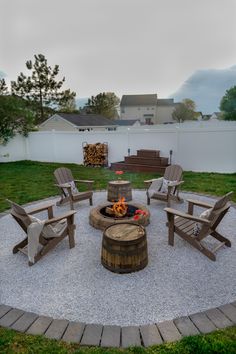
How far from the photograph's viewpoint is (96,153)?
11.4 m

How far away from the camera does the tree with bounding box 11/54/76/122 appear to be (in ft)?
76.7

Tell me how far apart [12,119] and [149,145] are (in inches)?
310

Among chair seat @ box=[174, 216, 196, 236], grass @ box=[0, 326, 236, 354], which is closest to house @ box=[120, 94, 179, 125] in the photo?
chair seat @ box=[174, 216, 196, 236]

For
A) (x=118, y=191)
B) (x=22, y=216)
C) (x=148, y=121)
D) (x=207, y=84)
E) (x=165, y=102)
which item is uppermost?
(x=207, y=84)

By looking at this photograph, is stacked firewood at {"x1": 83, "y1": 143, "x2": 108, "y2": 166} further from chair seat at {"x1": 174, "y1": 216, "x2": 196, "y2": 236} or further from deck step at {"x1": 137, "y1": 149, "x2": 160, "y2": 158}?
chair seat at {"x1": 174, "y1": 216, "x2": 196, "y2": 236}

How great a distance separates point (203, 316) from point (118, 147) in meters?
9.50

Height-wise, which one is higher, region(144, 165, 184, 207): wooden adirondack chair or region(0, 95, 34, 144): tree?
region(0, 95, 34, 144): tree

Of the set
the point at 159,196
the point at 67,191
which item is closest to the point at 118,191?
the point at 159,196

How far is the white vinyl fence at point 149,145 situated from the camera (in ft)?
30.0

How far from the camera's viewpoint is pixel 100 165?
11438mm

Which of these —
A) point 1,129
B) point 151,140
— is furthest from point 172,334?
point 1,129

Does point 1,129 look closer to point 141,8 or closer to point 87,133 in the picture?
point 87,133

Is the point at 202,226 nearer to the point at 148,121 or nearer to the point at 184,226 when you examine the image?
the point at 184,226

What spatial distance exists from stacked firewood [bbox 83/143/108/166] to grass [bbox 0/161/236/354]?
86 cm
